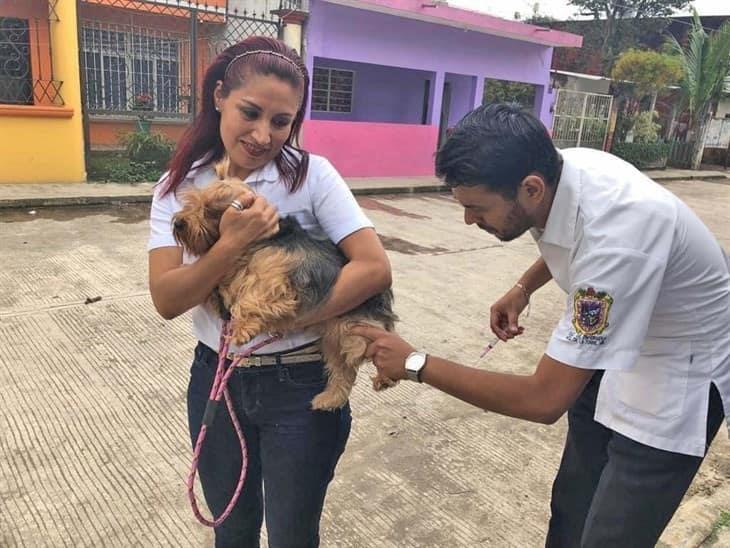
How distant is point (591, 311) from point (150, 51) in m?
12.2

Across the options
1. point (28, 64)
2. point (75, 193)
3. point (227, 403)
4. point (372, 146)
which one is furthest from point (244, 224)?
point (372, 146)

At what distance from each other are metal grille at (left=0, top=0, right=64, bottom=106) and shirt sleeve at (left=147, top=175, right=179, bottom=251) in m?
9.87

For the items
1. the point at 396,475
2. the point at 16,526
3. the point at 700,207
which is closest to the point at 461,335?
the point at 396,475

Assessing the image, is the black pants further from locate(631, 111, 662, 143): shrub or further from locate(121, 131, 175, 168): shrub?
locate(631, 111, 662, 143): shrub

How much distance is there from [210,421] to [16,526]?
5.27ft

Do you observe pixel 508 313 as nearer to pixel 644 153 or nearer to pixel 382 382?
pixel 382 382

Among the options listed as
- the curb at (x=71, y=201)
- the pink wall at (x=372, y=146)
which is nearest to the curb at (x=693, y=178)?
the pink wall at (x=372, y=146)

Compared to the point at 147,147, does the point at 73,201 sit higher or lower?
lower

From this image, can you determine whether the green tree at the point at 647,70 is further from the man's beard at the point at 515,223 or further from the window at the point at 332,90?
the man's beard at the point at 515,223

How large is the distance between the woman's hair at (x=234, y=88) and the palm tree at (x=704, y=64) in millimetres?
21709

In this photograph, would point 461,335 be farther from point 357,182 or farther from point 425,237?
point 357,182

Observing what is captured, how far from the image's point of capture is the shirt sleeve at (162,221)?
1805 millimetres

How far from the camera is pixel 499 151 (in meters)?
1.62

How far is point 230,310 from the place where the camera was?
73.7 inches
